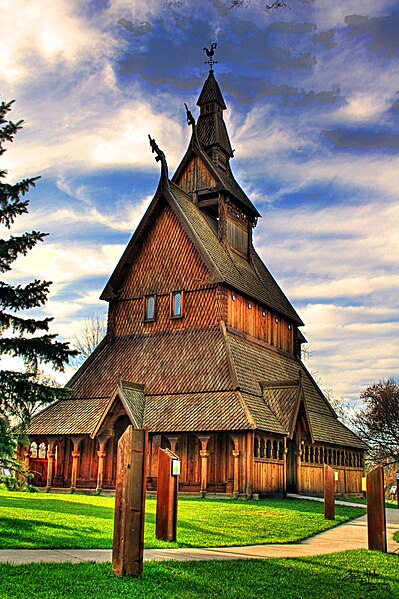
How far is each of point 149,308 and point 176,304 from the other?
191 centimetres

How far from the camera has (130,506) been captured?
9.27m

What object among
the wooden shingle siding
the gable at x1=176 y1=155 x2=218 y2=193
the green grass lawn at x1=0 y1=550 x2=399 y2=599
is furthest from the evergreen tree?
the gable at x1=176 y1=155 x2=218 y2=193

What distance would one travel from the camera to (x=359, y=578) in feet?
32.8

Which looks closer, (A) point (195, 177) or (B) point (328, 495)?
(B) point (328, 495)

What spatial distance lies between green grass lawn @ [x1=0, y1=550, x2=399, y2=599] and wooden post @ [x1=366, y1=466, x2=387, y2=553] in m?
2.57

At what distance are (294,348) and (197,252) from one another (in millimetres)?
11213

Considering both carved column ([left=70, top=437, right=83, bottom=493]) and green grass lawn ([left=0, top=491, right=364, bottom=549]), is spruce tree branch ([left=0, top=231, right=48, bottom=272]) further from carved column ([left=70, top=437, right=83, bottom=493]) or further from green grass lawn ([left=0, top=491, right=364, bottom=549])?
carved column ([left=70, top=437, right=83, bottom=493])

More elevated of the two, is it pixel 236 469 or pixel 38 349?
pixel 38 349

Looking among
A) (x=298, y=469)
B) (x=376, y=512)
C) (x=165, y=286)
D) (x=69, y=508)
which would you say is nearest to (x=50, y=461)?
(x=165, y=286)

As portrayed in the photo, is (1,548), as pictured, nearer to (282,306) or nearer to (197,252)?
(197,252)

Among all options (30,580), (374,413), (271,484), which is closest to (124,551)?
(30,580)

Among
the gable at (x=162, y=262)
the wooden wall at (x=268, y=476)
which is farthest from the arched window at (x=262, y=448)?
the gable at (x=162, y=262)

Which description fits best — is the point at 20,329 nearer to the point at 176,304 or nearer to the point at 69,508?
the point at 69,508

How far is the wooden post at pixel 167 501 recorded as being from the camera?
40.9ft
